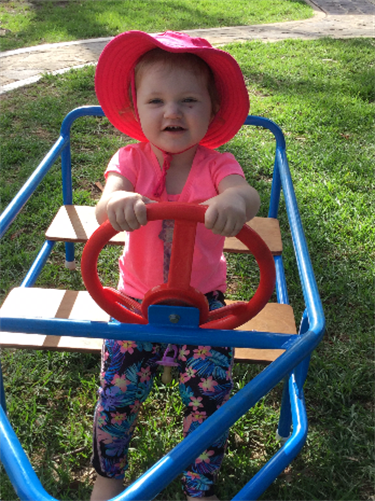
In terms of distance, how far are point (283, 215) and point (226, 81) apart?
1.61m

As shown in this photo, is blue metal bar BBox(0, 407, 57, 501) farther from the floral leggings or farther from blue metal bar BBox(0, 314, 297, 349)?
the floral leggings

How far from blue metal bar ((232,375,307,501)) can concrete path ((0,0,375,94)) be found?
4.18 meters

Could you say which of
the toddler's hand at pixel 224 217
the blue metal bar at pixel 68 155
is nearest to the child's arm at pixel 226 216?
the toddler's hand at pixel 224 217

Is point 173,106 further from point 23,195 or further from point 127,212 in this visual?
point 23,195

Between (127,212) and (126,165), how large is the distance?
525mm

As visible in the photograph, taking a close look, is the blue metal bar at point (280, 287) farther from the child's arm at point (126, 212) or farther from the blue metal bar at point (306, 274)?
the child's arm at point (126, 212)

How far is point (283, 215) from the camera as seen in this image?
305 centimetres

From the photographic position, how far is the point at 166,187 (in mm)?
1582

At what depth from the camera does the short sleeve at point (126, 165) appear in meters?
1.55

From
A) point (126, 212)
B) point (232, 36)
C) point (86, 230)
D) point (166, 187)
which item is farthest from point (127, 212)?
point (232, 36)

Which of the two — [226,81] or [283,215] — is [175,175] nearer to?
[226,81]

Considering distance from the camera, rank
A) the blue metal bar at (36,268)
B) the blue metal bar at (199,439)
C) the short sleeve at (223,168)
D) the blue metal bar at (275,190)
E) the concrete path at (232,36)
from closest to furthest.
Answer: the blue metal bar at (199,439), the short sleeve at (223,168), the blue metal bar at (36,268), the blue metal bar at (275,190), the concrete path at (232,36)

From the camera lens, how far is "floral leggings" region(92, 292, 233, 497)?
1.45 metres

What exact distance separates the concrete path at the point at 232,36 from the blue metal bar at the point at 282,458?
418cm
